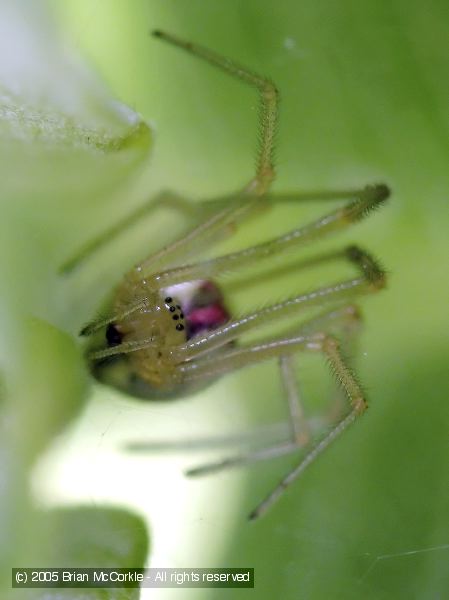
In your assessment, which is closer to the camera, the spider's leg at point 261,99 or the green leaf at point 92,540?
the green leaf at point 92,540

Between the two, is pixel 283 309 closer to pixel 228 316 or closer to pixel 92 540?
pixel 228 316

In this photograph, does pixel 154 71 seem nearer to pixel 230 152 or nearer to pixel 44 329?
pixel 230 152

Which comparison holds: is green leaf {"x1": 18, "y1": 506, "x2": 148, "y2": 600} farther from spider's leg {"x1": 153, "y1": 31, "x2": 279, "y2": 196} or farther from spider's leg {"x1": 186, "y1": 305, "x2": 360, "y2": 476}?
spider's leg {"x1": 153, "y1": 31, "x2": 279, "y2": 196}

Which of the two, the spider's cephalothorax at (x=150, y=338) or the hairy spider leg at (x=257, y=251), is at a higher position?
the hairy spider leg at (x=257, y=251)

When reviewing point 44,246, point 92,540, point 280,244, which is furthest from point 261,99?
point 92,540

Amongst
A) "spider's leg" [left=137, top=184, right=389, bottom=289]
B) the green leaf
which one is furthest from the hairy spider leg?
the green leaf

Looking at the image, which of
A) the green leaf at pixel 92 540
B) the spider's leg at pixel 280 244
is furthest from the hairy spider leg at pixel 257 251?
the green leaf at pixel 92 540

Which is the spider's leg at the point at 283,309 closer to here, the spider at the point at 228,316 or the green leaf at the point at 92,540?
the spider at the point at 228,316

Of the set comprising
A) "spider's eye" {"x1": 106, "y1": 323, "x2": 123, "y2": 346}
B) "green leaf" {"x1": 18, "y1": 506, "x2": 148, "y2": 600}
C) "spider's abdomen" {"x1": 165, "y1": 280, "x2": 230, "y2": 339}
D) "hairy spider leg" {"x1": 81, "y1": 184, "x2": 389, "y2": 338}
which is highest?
"hairy spider leg" {"x1": 81, "y1": 184, "x2": 389, "y2": 338}

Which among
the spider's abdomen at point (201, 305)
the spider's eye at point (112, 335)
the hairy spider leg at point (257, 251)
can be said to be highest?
the hairy spider leg at point (257, 251)
